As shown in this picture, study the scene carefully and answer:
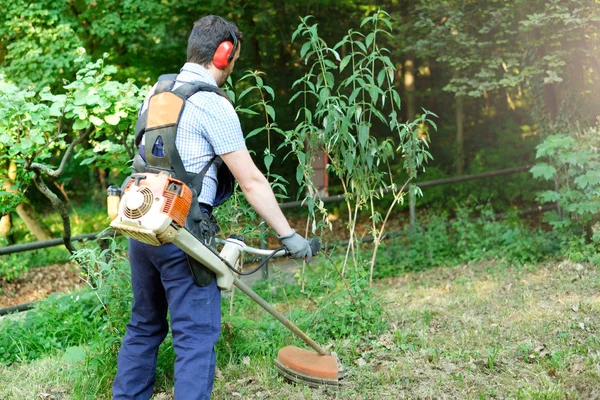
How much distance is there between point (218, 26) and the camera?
338 cm

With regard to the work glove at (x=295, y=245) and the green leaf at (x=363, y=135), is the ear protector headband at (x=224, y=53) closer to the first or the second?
the work glove at (x=295, y=245)

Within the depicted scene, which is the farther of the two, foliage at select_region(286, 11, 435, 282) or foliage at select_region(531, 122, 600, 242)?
foliage at select_region(531, 122, 600, 242)

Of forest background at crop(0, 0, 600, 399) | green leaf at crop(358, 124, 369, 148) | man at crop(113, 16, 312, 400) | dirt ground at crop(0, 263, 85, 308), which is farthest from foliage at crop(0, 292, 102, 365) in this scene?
dirt ground at crop(0, 263, 85, 308)

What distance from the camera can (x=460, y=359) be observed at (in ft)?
14.5

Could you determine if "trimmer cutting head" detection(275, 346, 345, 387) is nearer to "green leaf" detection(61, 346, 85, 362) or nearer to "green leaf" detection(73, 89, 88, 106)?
"green leaf" detection(61, 346, 85, 362)

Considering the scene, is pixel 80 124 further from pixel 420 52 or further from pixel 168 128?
pixel 420 52

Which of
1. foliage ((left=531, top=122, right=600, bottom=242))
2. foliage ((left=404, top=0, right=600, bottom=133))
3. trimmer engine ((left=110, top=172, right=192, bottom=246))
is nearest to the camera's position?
trimmer engine ((left=110, top=172, right=192, bottom=246))

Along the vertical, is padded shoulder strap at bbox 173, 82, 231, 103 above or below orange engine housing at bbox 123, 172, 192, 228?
above

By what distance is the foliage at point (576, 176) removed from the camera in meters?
6.97

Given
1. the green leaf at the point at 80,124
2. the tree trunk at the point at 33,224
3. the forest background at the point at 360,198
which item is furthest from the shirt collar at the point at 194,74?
the tree trunk at the point at 33,224

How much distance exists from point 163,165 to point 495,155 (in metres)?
11.7

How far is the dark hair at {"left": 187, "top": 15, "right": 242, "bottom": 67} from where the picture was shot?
337cm

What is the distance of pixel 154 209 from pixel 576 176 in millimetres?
5711

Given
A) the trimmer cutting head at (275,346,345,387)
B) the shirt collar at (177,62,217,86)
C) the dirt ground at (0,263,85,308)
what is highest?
the shirt collar at (177,62,217,86)
